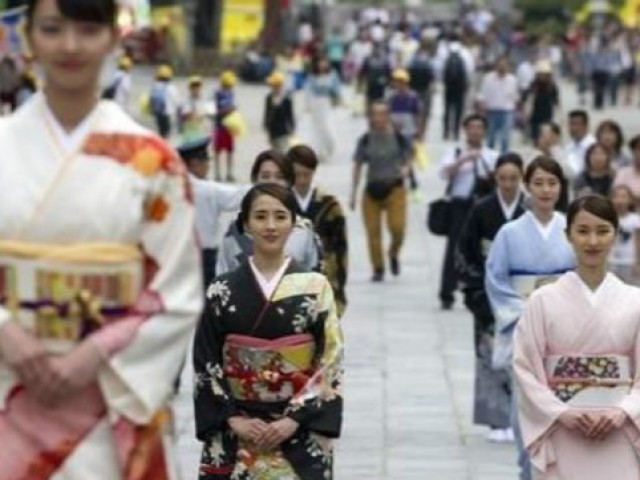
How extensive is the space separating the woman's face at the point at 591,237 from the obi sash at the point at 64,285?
11.8 ft

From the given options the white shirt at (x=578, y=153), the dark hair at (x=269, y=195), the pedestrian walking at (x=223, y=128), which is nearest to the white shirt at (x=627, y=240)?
the white shirt at (x=578, y=153)

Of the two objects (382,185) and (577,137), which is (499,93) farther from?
(577,137)

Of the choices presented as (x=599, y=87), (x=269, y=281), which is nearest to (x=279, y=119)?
(x=599, y=87)

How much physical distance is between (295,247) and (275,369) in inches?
80.5

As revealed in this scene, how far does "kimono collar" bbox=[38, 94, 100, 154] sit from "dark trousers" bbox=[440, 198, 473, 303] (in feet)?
41.4

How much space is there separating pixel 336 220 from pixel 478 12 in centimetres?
6547

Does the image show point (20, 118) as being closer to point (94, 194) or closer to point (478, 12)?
point (94, 194)

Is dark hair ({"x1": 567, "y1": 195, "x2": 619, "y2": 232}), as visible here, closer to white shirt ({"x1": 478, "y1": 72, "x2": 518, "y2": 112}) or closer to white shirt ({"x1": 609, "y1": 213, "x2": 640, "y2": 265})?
white shirt ({"x1": 609, "y1": 213, "x2": 640, "y2": 265})

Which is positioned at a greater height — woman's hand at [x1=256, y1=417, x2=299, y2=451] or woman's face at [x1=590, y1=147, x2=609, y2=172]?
woman's hand at [x1=256, y1=417, x2=299, y2=451]

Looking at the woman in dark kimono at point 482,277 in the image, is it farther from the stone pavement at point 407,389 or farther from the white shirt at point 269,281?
the white shirt at point 269,281

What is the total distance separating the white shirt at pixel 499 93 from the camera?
36.0 meters

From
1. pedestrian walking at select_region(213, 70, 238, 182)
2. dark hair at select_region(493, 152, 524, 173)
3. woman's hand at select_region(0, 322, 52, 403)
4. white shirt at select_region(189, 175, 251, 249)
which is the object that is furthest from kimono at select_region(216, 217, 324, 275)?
pedestrian walking at select_region(213, 70, 238, 182)

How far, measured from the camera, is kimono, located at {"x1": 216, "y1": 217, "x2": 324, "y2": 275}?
10.8 metres

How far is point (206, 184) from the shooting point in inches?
540
